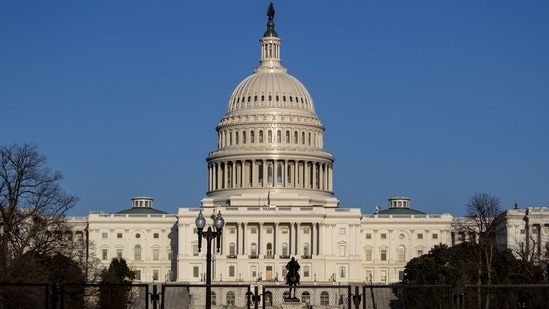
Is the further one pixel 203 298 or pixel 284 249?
pixel 284 249

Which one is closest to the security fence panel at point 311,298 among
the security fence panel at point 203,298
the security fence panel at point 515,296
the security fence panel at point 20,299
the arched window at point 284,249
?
the security fence panel at point 203,298

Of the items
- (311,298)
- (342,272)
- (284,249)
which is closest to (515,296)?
(311,298)

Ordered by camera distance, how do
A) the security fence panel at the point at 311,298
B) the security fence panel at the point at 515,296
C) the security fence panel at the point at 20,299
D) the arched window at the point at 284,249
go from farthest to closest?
the arched window at the point at 284,249 < the security fence panel at the point at 311,298 < the security fence panel at the point at 20,299 < the security fence panel at the point at 515,296

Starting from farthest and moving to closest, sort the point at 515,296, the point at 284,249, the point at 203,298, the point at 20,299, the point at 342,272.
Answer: the point at 284,249
the point at 342,272
the point at 203,298
the point at 20,299
the point at 515,296

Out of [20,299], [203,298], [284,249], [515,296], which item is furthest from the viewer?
[284,249]

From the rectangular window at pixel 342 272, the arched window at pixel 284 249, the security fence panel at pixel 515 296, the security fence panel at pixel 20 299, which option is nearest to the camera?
the security fence panel at pixel 515 296

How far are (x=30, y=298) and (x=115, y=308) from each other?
156 inches

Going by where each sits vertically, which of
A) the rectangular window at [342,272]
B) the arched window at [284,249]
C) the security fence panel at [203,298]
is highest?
the arched window at [284,249]

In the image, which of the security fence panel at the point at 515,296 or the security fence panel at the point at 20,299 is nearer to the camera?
the security fence panel at the point at 515,296

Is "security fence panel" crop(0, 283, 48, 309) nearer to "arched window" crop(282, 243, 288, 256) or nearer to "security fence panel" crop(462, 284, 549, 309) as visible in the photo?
"security fence panel" crop(462, 284, 549, 309)

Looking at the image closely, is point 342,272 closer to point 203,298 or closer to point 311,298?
point 203,298

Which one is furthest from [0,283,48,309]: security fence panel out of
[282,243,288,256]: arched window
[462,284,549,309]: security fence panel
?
A: [282,243,288,256]: arched window

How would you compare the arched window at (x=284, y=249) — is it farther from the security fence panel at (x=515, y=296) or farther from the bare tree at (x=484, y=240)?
the security fence panel at (x=515, y=296)

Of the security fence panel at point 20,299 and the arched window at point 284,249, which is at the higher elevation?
the arched window at point 284,249
